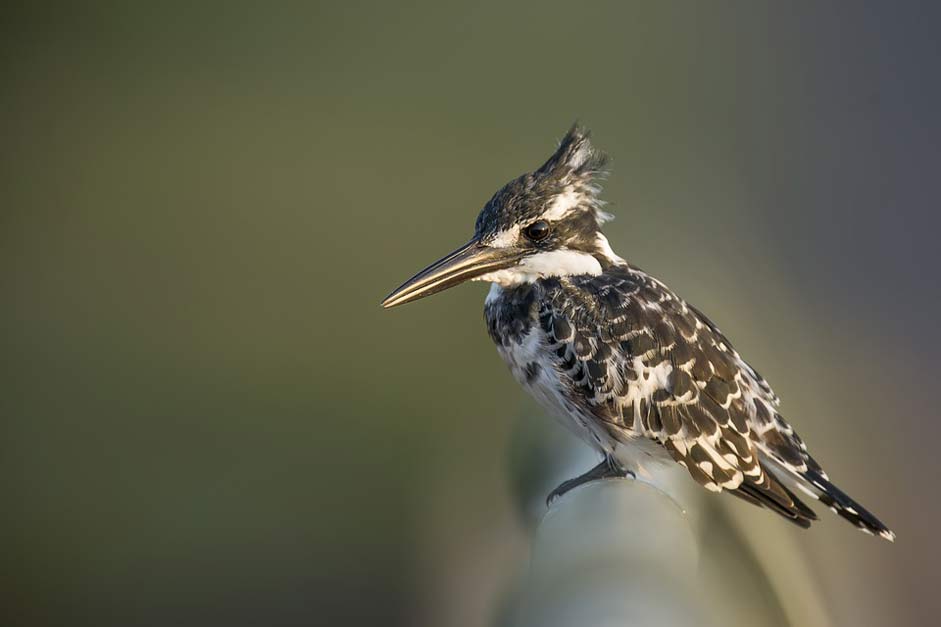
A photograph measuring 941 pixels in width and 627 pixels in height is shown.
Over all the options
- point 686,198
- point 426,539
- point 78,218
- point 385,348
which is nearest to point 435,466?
point 426,539

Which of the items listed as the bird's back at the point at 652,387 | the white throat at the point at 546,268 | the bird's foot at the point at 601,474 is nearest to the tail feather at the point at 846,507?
the bird's back at the point at 652,387

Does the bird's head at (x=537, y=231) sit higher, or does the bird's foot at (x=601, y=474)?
the bird's head at (x=537, y=231)

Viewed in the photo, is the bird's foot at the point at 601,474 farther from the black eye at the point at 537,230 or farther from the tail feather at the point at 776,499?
the black eye at the point at 537,230

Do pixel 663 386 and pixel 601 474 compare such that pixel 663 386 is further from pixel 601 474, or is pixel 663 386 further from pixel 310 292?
pixel 310 292

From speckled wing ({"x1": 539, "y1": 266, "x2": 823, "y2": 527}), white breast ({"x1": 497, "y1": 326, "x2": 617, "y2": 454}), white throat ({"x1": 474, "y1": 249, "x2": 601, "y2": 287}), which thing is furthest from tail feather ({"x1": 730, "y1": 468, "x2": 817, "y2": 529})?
white throat ({"x1": 474, "y1": 249, "x2": 601, "y2": 287})

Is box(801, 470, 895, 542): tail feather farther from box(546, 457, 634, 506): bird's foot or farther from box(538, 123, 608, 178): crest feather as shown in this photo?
box(538, 123, 608, 178): crest feather

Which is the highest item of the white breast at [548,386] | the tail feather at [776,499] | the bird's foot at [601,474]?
the white breast at [548,386]
